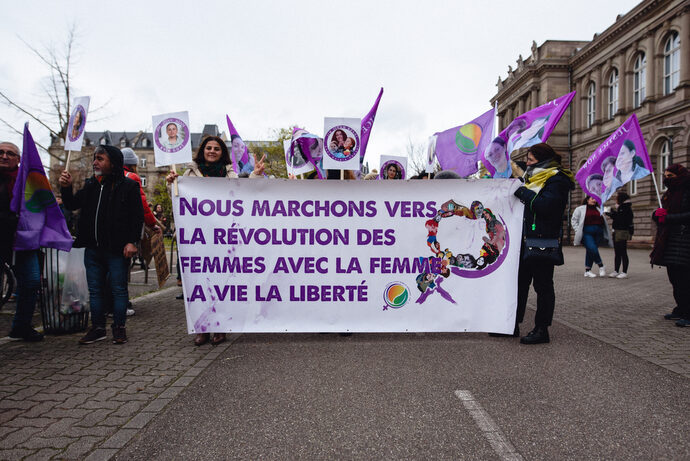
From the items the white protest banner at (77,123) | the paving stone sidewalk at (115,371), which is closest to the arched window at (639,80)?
Result: the paving stone sidewalk at (115,371)

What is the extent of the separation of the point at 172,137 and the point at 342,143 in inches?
65.3

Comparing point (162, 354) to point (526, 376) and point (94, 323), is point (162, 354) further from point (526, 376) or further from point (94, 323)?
point (526, 376)

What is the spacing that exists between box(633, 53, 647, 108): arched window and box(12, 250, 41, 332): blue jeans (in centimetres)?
3585

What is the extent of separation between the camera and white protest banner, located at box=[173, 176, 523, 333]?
463cm

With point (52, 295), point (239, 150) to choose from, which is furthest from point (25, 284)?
point (239, 150)

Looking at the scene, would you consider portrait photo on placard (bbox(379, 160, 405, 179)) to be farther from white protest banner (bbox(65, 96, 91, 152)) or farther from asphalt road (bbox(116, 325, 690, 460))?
white protest banner (bbox(65, 96, 91, 152))

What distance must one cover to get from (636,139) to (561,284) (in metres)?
4.43

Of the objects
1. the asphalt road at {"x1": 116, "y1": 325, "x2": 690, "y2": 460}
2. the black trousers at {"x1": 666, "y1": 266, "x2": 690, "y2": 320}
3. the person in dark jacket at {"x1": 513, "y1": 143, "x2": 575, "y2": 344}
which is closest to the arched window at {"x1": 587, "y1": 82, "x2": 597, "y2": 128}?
the black trousers at {"x1": 666, "y1": 266, "x2": 690, "y2": 320}

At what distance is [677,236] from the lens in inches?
228

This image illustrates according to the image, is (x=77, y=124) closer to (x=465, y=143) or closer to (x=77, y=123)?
(x=77, y=123)

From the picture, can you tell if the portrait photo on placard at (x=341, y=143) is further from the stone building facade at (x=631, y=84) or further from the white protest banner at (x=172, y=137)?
the stone building facade at (x=631, y=84)

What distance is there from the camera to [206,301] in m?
4.63

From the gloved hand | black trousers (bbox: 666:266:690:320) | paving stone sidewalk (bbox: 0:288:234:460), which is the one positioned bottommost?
paving stone sidewalk (bbox: 0:288:234:460)

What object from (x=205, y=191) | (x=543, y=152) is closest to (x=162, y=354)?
(x=205, y=191)
